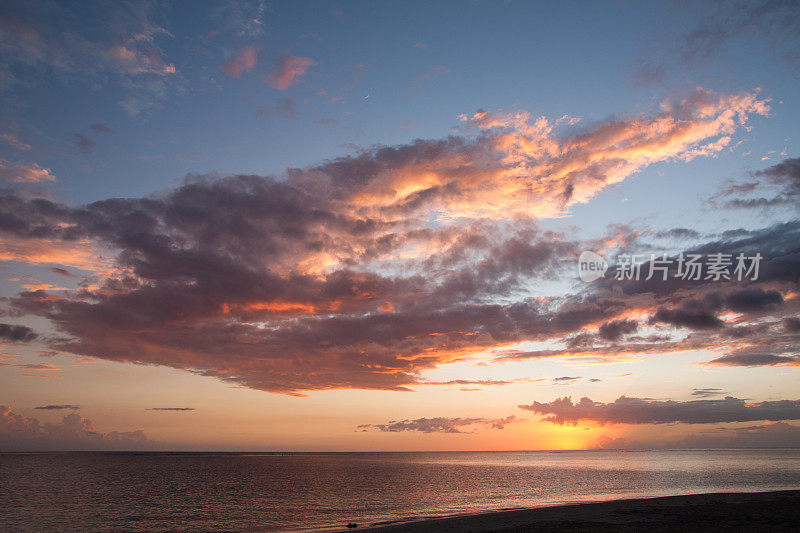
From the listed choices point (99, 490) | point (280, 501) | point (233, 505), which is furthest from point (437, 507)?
point (99, 490)

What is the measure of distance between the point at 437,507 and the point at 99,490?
6927cm

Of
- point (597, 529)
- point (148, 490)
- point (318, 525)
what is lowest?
point (148, 490)

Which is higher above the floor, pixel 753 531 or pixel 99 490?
pixel 753 531

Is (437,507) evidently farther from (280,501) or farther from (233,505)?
(233,505)

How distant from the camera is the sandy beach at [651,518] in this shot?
116ft

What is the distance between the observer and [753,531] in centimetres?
3231

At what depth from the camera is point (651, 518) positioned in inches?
1576

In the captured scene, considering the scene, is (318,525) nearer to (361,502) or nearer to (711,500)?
(361,502)

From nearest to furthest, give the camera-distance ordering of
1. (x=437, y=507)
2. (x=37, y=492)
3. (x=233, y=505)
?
1. (x=437, y=507)
2. (x=233, y=505)
3. (x=37, y=492)

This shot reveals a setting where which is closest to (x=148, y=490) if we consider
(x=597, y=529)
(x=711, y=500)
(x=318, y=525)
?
(x=318, y=525)

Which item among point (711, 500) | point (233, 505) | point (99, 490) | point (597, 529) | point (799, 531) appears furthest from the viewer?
point (99, 490)

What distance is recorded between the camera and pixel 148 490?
90562 millimetres

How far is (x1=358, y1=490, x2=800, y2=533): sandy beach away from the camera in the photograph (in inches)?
1396

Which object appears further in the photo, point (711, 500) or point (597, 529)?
point (711, 500)
